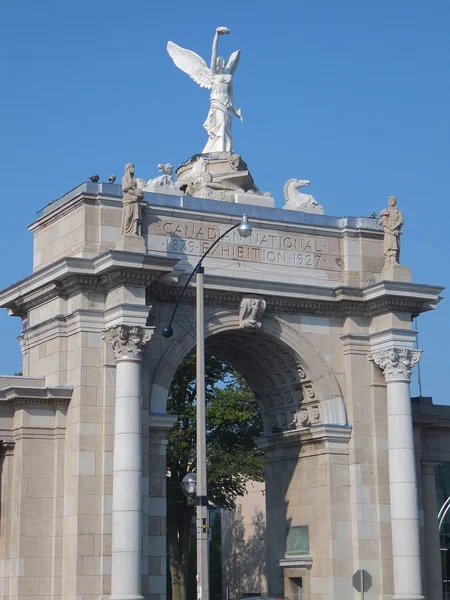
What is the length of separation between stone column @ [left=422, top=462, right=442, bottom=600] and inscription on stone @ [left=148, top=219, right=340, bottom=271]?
8.62 meters

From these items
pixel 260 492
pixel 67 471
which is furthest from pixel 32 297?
pixel 260 492

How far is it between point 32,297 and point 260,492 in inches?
1594

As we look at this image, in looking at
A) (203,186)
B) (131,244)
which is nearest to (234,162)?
(203,186)

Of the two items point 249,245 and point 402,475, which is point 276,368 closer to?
point 249,245

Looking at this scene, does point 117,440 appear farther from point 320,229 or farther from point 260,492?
point 260,492

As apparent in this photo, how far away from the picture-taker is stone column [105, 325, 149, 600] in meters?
31.6

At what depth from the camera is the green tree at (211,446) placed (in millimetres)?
55688

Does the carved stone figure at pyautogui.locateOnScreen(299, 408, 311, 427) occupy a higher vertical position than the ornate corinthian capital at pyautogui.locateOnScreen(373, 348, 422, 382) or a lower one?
lower

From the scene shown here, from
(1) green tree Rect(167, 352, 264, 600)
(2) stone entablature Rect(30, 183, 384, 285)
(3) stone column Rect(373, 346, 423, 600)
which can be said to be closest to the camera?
(2) stone entablature Rect(30, 183, 384, 285)

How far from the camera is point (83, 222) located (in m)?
34.7

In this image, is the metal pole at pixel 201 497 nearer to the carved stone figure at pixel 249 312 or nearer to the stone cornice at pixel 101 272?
the stone cornice at pixel 101 272

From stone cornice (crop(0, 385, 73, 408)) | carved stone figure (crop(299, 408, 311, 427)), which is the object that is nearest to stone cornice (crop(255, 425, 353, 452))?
carved stone figure (crop(299, 408, 311, 427))

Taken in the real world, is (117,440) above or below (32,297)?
below

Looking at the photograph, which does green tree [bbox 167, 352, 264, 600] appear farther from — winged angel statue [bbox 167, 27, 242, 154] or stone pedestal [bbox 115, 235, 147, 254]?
stone pedestal [bbox 115, 235, 147, 254]
